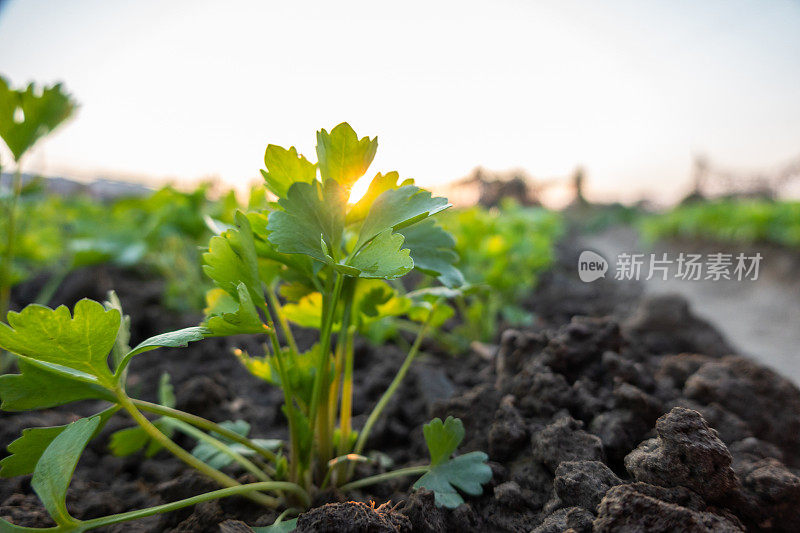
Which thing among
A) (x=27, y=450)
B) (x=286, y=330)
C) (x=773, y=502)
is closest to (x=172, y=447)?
(x=27, y=450)

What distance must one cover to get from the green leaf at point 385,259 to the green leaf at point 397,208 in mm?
28

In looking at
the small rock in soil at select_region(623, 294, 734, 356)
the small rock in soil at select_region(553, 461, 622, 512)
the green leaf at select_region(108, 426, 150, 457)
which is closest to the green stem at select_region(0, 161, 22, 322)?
the green leaf at select_region(108, 426, 150, 457)

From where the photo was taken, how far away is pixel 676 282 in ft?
16.8

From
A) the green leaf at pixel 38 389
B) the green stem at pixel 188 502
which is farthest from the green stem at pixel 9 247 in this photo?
the green stem at pixel 188 502

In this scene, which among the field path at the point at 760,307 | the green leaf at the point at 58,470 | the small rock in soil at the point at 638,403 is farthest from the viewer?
the field path at the point at 760,307

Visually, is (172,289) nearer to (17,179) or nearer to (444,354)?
(17,179)

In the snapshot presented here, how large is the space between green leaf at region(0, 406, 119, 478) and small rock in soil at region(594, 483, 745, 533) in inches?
29.9

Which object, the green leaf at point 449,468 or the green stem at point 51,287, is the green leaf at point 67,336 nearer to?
the green leaf at point 449,468

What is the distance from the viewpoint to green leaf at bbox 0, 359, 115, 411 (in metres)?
0.71

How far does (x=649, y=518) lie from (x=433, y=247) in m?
0.55

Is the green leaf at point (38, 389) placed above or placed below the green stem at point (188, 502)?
above

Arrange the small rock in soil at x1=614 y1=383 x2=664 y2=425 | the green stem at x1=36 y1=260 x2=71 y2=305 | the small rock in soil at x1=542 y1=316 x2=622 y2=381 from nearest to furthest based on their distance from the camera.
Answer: the small rock in soil at x1=614 y1=383 x2=664 y2=425 → the small rock in soil at x1=542 y1=316 x2=622 y2=381 → the green stem at x1=36 y1=260 x2=71 y2=305

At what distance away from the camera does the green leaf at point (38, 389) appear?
71 cm

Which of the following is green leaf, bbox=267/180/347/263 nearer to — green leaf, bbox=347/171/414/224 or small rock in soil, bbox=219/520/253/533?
green leaf, bbox=347/171/414/224
